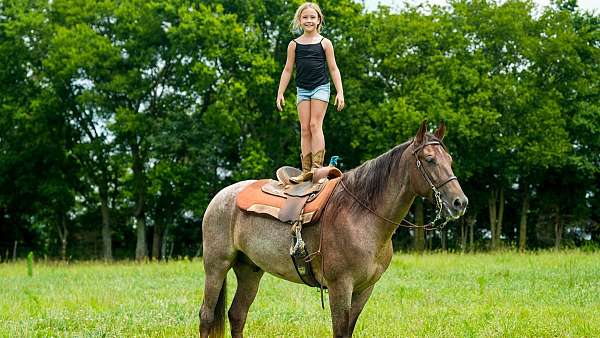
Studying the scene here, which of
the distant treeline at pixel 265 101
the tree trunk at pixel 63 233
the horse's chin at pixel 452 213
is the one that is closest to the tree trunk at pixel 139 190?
the distant treeline at pixel 265 101

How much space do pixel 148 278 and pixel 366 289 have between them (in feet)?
38.3

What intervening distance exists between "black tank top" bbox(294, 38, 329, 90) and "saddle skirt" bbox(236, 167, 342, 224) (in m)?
0.93

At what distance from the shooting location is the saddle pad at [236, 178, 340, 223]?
21.5ft

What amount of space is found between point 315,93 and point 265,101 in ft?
83.0

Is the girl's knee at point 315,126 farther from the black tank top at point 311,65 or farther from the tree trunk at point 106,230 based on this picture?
the tree trunk at point 106,230

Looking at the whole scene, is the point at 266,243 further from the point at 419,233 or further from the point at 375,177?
the point at 419,233

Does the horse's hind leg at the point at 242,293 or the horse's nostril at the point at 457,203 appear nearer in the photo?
the horse's nostril at the point at 457,203

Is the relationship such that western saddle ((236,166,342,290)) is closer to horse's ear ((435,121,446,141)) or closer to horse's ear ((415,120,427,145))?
horse's ear ((415,120,427,145))

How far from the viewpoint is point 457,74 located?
31703 mm

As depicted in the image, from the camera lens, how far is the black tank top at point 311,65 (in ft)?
23.6

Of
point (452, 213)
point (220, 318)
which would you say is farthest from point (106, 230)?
point (452, 213)

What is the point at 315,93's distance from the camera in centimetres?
720

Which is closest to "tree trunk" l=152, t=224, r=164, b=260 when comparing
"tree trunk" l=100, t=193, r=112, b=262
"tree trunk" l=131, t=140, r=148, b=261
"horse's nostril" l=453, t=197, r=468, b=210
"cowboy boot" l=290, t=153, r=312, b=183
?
"tree trunk" l=131, t=140, r=148, b=261

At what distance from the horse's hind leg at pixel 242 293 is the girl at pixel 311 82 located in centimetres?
128
